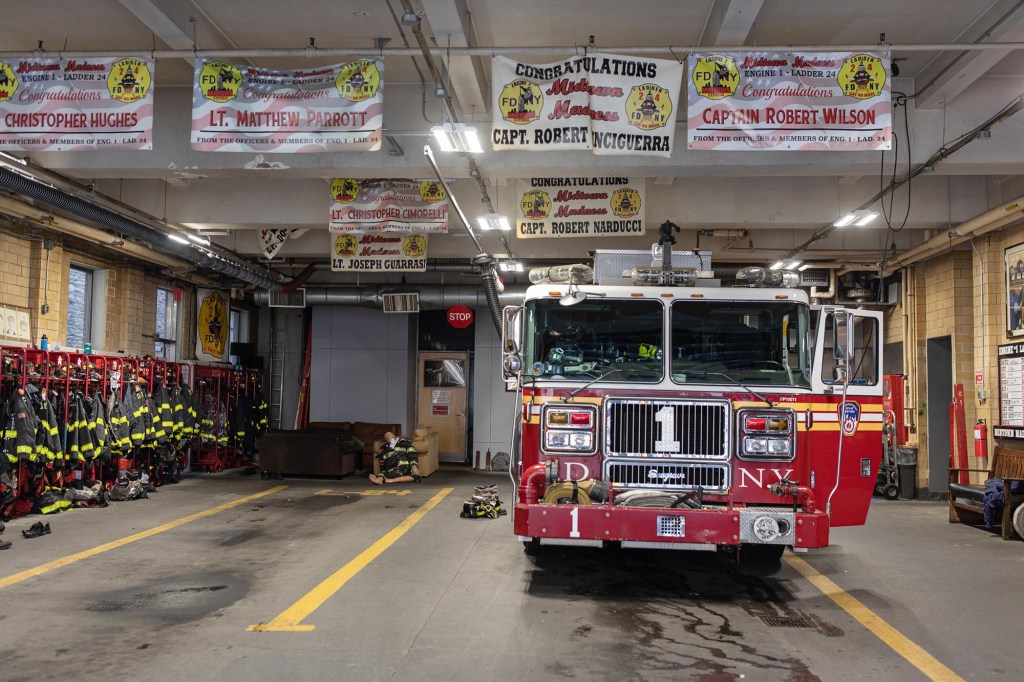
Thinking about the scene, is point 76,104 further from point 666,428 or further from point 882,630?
point 882,630

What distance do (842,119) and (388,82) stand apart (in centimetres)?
520

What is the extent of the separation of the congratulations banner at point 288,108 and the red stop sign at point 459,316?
1051cm

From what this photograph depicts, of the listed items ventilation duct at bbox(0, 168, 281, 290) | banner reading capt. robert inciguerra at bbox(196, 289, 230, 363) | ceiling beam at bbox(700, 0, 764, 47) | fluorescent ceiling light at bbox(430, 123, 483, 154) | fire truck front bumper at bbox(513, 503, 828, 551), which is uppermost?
ceiling beam at bbox(700, 0, 764, 47)

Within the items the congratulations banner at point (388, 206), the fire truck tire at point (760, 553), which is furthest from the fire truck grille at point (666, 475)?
the congratulations banner at point (388, 206)

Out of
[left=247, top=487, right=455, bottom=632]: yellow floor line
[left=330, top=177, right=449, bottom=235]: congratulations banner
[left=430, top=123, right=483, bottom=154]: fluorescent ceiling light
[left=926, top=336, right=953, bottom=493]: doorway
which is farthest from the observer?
[left=926, top=336, right=953, bottom=493]: doorway

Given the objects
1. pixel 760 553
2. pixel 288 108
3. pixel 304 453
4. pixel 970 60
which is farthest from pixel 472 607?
pixel 304 453

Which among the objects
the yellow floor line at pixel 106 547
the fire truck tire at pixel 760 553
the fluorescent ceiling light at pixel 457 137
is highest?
the fluorescent ceiling light at pixel 457 137

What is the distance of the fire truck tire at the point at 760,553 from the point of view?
7793mm

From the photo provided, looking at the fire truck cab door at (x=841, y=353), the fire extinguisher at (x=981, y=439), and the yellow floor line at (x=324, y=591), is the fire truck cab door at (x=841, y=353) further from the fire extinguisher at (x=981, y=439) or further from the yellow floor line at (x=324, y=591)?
the fire extinguisher at (x=981, y=439)

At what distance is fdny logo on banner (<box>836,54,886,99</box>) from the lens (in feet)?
24.7

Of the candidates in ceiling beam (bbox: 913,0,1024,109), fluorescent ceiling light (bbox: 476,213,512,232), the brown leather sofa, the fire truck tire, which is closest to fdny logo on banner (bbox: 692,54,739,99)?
ceiling beam (bbox: 913,0,1024,109)

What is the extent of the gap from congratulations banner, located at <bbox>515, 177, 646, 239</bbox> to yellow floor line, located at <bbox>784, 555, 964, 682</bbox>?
5.16 m

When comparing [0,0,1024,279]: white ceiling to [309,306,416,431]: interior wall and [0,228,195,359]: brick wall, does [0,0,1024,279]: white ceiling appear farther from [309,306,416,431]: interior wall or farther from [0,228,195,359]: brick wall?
[309,306,416,431]: interior wall

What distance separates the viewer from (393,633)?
550 cm
